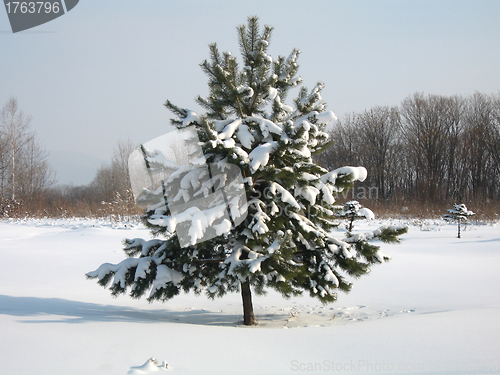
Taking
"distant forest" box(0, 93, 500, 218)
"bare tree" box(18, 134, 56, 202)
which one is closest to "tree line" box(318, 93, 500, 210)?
"distant forest" box(0, 93, 500, 218)

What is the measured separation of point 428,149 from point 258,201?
30803 mm

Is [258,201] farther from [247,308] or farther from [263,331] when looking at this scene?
[247,308]

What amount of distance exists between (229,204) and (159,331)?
146cm

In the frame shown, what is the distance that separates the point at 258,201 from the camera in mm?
4133

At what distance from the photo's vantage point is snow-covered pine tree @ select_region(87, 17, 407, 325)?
12.6 ft

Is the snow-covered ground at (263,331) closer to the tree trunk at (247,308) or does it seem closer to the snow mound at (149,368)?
the snow mound at (149,368)

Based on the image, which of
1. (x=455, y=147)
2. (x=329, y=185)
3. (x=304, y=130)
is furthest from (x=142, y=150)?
(x=455, y=147)

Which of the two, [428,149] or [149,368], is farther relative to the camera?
[428,149]

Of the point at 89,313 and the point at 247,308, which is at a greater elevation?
the point at 89,313

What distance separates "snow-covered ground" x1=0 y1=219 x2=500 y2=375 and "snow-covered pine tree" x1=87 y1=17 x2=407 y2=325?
538 millimetres

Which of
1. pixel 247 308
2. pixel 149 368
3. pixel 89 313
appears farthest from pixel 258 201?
pixel 89 313

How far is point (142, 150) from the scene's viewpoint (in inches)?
162

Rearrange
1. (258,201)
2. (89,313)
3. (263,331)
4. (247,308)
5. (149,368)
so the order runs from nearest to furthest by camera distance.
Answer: (149,368)
(263,331)
(258,201)
(89,313)
(247,308)

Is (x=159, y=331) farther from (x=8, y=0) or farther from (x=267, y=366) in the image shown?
(x=8, y=0)
